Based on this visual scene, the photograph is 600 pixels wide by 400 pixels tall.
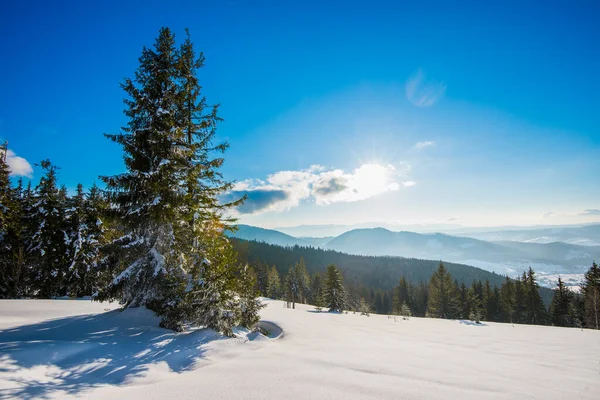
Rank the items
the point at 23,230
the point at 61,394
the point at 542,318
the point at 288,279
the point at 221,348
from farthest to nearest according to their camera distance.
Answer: the point at 288,279 → the point at 542,318 → the point at 23,230 → the point at 221,348 → the point at 61,394

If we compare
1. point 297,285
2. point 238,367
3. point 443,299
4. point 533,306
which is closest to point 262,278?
point 297,285

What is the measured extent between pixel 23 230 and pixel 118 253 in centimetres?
2038

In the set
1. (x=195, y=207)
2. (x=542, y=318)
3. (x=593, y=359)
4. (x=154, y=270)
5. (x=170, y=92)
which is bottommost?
(x=542, y=318)

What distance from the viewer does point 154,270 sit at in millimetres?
9609

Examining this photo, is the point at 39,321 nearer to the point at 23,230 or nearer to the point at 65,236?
the point at 65,236

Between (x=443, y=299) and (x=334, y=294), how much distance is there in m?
31.5

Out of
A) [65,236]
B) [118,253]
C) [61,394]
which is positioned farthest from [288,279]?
[61,394]

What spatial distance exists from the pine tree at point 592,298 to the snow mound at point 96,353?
53.6 meters

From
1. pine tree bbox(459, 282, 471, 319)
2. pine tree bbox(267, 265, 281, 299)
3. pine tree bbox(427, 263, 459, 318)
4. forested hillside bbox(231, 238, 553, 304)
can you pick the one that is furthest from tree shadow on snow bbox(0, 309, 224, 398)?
forested hillside bbox(231, 238, 553, 304)

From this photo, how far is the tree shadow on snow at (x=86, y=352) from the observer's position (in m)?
5.14

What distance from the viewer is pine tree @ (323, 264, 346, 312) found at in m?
41.6

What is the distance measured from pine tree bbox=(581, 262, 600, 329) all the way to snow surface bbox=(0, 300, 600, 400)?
43200 millimetres

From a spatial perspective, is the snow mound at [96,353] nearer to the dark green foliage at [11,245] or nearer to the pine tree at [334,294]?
the dark green foliage at [11,245]

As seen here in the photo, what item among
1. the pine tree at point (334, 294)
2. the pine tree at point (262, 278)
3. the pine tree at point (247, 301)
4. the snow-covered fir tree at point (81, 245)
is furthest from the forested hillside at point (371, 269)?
the pine tree at point (247, 301)
